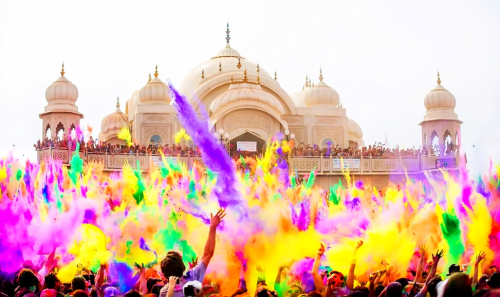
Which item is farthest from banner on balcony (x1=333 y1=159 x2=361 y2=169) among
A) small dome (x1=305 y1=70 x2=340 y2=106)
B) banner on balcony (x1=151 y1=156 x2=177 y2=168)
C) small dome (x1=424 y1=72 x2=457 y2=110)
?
small dome (x1=305 y1=70 x2=340 y2=106)

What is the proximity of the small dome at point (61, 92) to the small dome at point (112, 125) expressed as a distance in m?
6.38

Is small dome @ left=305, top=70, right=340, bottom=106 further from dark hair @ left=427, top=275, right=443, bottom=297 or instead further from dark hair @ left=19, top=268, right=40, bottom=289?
dark hair @ left=427, top=275, right=443, bottom=297

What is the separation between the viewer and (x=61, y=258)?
9.61 m

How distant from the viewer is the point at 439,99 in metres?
37.8

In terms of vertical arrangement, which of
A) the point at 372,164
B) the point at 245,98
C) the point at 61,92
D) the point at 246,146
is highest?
the point at 61,92

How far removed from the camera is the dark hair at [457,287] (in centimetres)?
445

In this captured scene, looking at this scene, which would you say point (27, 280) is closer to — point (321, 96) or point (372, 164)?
point (372, 164)

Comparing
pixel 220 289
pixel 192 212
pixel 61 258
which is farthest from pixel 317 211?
pixel 61 258

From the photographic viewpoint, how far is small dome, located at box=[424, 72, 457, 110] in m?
37.8

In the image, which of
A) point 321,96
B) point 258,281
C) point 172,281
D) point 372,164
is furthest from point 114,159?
point 172,281

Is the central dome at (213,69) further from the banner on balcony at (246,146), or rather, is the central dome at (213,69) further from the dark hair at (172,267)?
the dark hair at (172,267)

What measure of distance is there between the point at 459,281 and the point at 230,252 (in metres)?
4.57

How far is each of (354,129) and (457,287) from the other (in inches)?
1678

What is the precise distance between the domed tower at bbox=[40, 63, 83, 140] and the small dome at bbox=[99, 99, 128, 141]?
6266 mm
